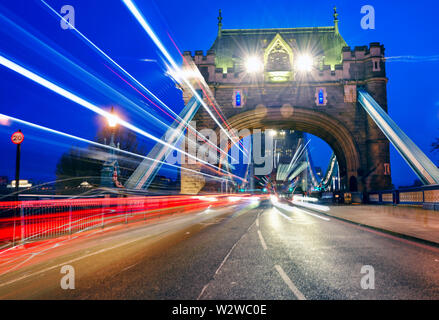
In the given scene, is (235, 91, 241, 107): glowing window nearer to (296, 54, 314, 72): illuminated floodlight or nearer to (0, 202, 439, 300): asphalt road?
(296, 54, 314, 72): illuminated floodlight

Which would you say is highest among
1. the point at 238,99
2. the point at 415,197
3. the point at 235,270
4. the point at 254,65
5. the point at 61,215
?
the point at 254,65

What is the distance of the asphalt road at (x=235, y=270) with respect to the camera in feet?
12.6

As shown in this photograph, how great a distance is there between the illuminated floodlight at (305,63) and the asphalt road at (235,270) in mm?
25446

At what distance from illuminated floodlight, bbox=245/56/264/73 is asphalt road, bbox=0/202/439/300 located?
25.4 m

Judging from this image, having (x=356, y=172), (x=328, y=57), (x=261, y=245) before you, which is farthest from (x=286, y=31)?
(x=261, y=245)

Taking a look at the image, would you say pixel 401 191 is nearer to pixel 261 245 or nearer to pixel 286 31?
pixel 261 245

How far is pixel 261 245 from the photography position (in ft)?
23.3

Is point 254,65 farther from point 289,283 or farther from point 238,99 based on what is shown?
point 289,283

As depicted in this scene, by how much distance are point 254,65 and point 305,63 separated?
547 cm

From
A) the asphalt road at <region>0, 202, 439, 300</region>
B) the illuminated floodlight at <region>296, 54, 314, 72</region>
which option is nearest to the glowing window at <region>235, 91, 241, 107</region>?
the illuminated floodlight at <region>296, 54, 314, 72</region>

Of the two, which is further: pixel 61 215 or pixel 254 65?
pixel 254 65

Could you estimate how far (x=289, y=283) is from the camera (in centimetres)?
415

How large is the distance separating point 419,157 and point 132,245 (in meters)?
22.0

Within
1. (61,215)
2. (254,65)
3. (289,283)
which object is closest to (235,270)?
(289,283)
